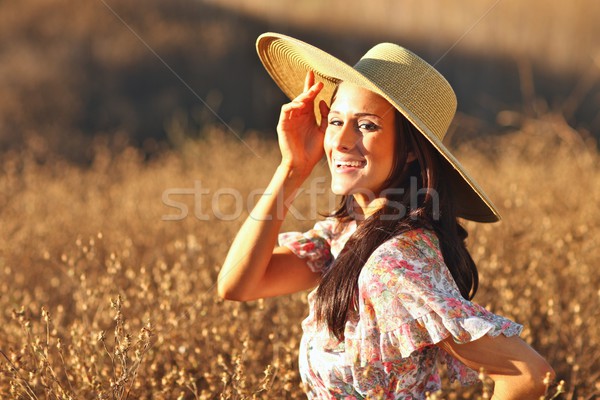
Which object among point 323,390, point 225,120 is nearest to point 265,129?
point 225,120

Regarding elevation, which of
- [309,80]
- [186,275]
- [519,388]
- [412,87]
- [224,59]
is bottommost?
[224,59]

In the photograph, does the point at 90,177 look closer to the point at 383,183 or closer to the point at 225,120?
the point at 225,120

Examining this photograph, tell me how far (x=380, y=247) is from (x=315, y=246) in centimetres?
A: 38

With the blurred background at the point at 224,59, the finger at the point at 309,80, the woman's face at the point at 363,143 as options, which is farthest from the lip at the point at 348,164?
the blurred background at the point at 224,59

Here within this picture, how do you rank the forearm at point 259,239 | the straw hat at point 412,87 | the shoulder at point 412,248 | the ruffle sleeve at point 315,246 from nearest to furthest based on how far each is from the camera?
the shoulder at point 412,248 → the straw hat at point 412,87 → the forearm at point 259,239 → the ruffle sleeve at point 315,246

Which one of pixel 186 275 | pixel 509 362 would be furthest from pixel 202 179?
pixel 509 362

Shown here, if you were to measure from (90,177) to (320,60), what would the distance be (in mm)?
3731

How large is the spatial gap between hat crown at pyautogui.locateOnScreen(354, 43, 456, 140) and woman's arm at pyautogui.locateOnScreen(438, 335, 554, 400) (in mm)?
496

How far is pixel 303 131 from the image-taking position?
1.95m

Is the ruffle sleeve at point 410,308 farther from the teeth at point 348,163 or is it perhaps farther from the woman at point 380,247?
the teeth at point 348,163

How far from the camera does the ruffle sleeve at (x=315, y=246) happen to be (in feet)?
6.45

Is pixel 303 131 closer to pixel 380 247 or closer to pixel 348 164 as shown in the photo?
pixel 348 164

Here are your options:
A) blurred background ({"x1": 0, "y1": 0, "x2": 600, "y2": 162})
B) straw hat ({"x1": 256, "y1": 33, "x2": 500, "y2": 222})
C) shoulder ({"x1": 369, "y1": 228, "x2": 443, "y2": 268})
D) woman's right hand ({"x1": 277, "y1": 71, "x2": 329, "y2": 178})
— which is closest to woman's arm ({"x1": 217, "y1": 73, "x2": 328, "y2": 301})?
woman's right hand ({"x1": 277, "y1": 71, "x2": 329, "y2": 178})

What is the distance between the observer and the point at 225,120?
24.0ft
